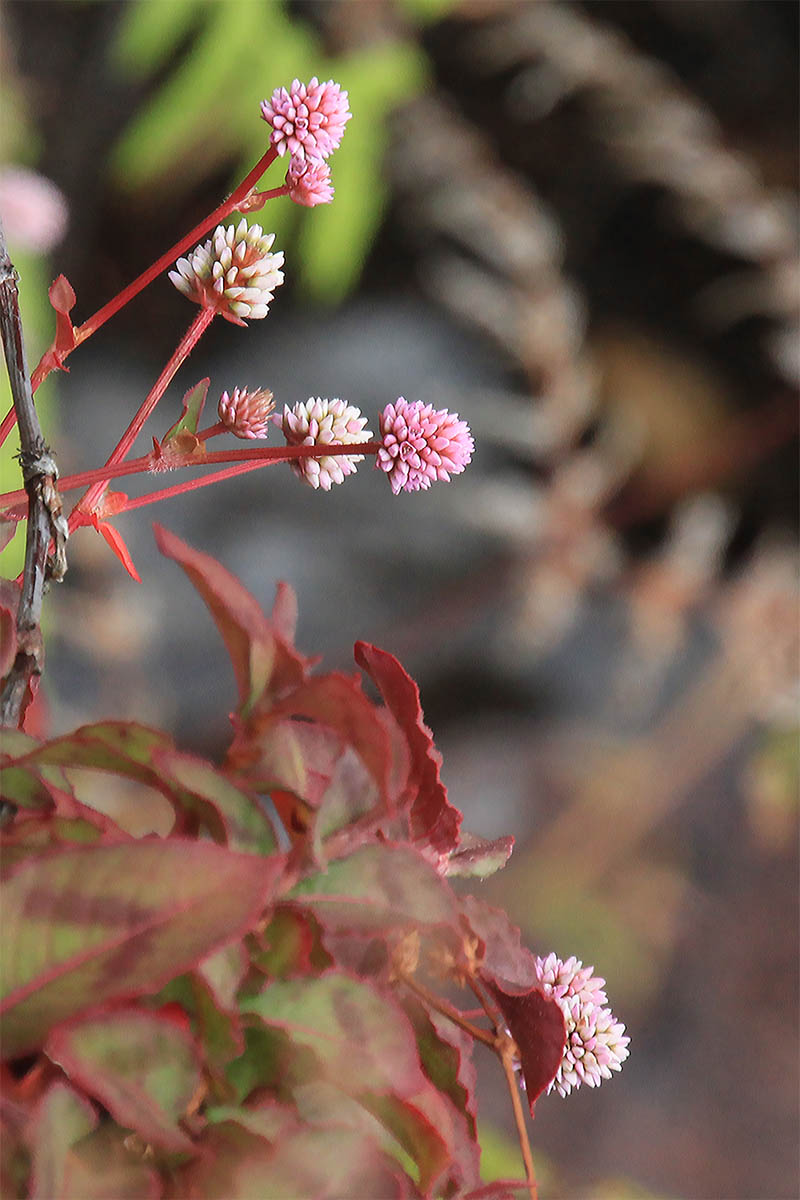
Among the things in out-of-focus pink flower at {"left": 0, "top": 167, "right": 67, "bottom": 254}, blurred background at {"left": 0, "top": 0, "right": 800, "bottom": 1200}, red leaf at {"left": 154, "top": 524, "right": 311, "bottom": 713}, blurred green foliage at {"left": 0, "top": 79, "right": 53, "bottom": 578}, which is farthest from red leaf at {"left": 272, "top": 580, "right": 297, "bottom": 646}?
blurred background at {"left": 0, "top": 0, "right": 800, "bottom": 1200}

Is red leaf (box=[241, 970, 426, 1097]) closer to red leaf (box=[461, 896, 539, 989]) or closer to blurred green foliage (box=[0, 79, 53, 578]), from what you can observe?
red leaf (box=[461, 896, 539, 989])

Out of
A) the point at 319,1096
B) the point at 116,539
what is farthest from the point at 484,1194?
the point at 116,539

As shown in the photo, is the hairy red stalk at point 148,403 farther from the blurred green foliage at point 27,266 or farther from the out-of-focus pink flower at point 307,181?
the blurred green foliage at point 27,266

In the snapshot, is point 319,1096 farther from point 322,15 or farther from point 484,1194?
point 322,15

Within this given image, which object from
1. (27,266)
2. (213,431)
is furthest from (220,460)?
(27,266)

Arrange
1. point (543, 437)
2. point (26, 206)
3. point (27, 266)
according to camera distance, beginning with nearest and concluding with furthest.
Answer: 1. point (26, 206)
2. point (27, 266)
3. point (543, 437)

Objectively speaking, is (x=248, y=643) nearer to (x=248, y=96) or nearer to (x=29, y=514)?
(x=29, y=514)
